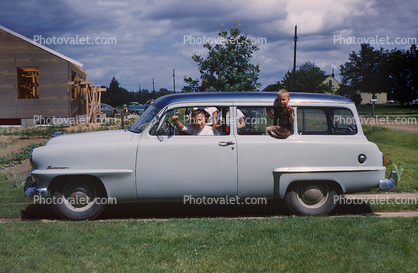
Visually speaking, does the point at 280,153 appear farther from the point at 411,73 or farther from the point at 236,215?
the point at 411,73

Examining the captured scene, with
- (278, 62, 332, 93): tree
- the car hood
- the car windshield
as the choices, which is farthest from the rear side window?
(278, 62, 332, 93): tree

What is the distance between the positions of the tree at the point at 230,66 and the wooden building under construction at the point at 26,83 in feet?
44.7

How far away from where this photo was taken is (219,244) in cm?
457

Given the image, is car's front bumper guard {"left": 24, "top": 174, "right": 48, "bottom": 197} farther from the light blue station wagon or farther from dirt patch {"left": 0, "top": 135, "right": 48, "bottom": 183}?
dirt patch {"left": 0, "top": 135, "right": 48, "bottom": 183}

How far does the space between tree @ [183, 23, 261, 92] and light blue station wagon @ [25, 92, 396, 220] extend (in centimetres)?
481

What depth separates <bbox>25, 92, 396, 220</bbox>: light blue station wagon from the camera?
538 cm

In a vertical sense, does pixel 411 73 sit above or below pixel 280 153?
above


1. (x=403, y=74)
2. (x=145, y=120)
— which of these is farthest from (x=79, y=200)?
(x=403, y=74)

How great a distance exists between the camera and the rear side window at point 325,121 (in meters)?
5.93

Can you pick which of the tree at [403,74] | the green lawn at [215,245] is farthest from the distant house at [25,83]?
the tree at [403,74]

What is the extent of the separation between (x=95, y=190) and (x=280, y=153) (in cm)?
276

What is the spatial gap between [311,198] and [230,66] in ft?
18.7

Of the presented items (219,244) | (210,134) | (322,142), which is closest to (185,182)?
(210,134)

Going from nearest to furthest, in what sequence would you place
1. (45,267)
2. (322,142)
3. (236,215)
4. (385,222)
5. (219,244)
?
(45,267)
(219,244)
(385,222)
(322,142)
(236,215)
